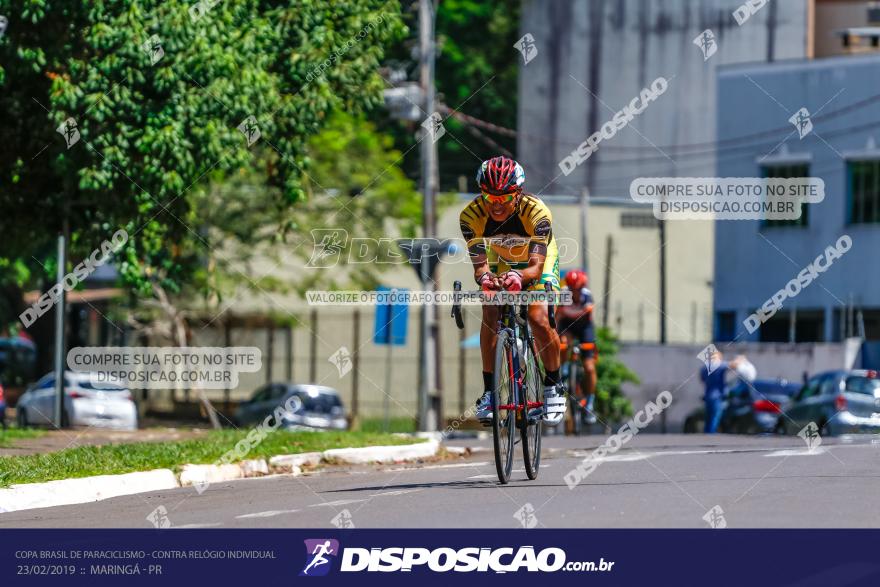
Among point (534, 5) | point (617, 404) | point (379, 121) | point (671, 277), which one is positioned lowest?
point (617, 404)

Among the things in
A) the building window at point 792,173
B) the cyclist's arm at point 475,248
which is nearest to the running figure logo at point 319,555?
the cyclist's arm at point 475,248

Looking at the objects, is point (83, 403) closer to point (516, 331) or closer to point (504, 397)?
point (516, 331)

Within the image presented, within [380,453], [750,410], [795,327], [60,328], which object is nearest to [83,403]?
[60,328]

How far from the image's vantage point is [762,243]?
131 feet

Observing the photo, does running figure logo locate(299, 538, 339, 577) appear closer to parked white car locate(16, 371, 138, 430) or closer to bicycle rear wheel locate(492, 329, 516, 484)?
bicycle rear wheel locate(492, 329, 516, 484)

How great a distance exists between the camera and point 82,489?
13.4 metres

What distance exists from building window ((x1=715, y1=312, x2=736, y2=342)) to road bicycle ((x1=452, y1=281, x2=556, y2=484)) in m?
28.4

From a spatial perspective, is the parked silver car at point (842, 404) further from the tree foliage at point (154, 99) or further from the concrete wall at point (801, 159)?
the concrete wall at point (801, 159)

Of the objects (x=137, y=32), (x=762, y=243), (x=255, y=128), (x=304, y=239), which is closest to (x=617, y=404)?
(x=762, y=243)

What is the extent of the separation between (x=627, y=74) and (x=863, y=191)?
462 inches

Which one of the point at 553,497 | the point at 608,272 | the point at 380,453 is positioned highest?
the point at 608,272

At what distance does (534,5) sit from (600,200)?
7.20m

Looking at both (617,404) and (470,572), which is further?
(617,404)

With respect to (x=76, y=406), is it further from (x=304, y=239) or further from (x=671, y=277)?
(x=671, y=277)
